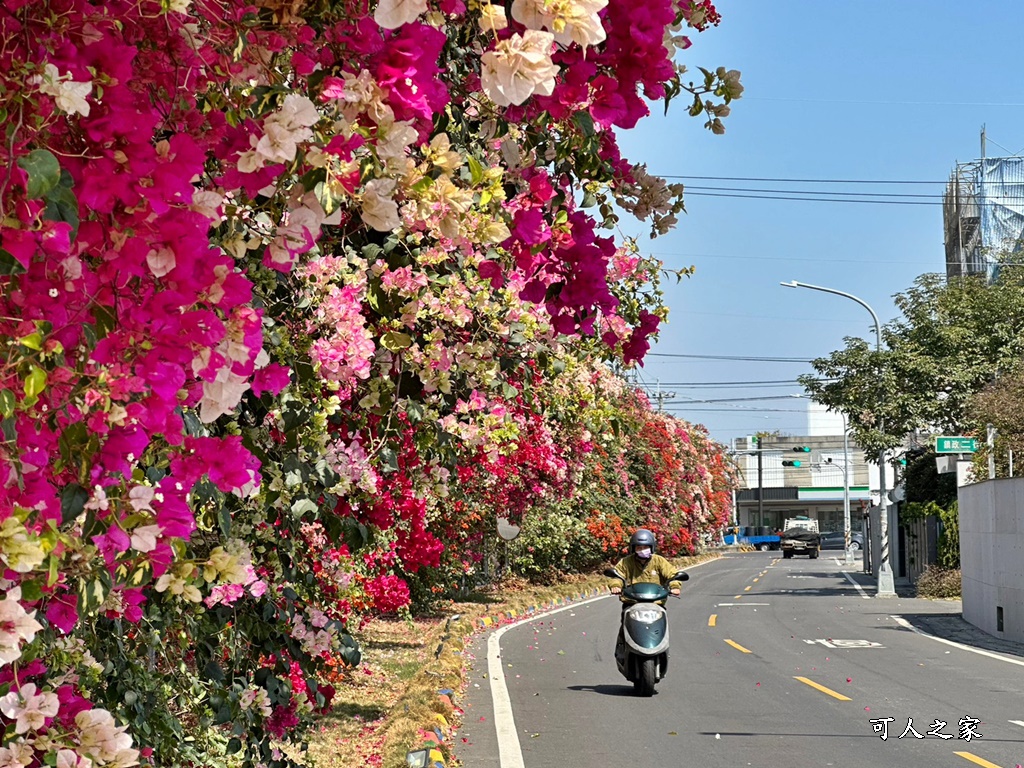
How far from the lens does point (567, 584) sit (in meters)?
36.6

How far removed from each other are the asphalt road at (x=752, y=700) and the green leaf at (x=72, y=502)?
8.06 m

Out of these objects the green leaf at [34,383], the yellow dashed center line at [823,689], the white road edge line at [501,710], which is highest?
the green leaf at [34,383]

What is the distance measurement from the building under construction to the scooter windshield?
53.4m

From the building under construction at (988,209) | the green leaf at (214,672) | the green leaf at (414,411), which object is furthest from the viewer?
the building under construction at (988,209)

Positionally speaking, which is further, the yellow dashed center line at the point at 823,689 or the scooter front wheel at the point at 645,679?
the scooter front wheel at the point at 645,679

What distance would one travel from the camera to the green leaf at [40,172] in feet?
6.19

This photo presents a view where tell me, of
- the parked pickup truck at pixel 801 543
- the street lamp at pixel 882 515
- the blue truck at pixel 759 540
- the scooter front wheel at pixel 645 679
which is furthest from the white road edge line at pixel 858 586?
the blue truck at pixel 759 540

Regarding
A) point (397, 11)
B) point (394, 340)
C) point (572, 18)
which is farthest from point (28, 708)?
point (394, 340)

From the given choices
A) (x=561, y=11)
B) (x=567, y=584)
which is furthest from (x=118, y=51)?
(x=567, y=584)

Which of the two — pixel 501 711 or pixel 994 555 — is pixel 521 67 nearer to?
pixel 501 711

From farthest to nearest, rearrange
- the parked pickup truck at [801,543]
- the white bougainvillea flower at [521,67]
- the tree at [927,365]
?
the parked pickup truck at [801,543] < the tree at [927,365] < the white bougainvillea flower at [521,67]

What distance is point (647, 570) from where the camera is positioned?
565 inches

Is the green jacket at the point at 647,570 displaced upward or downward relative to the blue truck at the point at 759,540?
upward

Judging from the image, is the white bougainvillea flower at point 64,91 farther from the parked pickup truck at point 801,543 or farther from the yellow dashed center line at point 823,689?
the parked pickup truck at point 801,543
